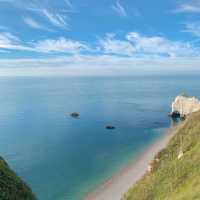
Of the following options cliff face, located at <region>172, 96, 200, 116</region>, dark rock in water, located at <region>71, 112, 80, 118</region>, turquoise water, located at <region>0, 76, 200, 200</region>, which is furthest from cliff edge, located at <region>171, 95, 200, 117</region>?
dark rock in water, located at <region>71, 112, 80, 118</region>

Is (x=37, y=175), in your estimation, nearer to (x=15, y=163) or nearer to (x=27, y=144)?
(x=15, y=163)

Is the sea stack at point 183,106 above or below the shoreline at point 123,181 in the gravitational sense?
above

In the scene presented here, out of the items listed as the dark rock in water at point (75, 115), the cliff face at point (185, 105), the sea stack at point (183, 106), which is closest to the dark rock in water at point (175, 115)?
the sea stack at point (183, 106)

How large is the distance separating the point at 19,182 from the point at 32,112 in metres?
92.7

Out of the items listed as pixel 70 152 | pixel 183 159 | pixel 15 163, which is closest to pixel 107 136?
pixel 70 152

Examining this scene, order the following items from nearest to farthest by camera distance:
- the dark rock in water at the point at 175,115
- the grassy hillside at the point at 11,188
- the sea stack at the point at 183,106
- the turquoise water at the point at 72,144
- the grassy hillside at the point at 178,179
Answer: the grassy hillside at the point at 178,179 < the grassy hillside at the point at 11,188 < the turquoise water at the point at 72,144 < the sea stack at the point at 183,106 < the dark rock in water at the point at 175,115

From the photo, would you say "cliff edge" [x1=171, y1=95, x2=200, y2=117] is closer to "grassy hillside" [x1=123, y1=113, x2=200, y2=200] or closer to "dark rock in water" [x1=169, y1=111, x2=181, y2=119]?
"dark rock in water" [x1=169, y1=111, x2=181, y2=119]

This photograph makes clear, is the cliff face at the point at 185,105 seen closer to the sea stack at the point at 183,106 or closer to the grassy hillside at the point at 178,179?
the sea stack at the point at 183,106

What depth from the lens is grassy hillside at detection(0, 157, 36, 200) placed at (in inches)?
1095

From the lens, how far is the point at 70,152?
→ 64.4 meters

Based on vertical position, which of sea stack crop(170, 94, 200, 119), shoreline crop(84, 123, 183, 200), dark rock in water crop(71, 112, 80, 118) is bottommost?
shoreline crop(84, 123, 183, 200)

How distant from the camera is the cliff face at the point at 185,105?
99.7 metres

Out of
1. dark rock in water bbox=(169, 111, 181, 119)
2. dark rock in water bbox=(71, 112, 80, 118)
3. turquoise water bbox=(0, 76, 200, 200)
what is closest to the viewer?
turquoise water bbox=(0, 76, 200, 200)

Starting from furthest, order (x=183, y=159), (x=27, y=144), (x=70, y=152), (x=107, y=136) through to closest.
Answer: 1. (x=107, y=136)
2. (x=27, y=144)
3. (x=70, y=152)
4. (x=183, y=159)
